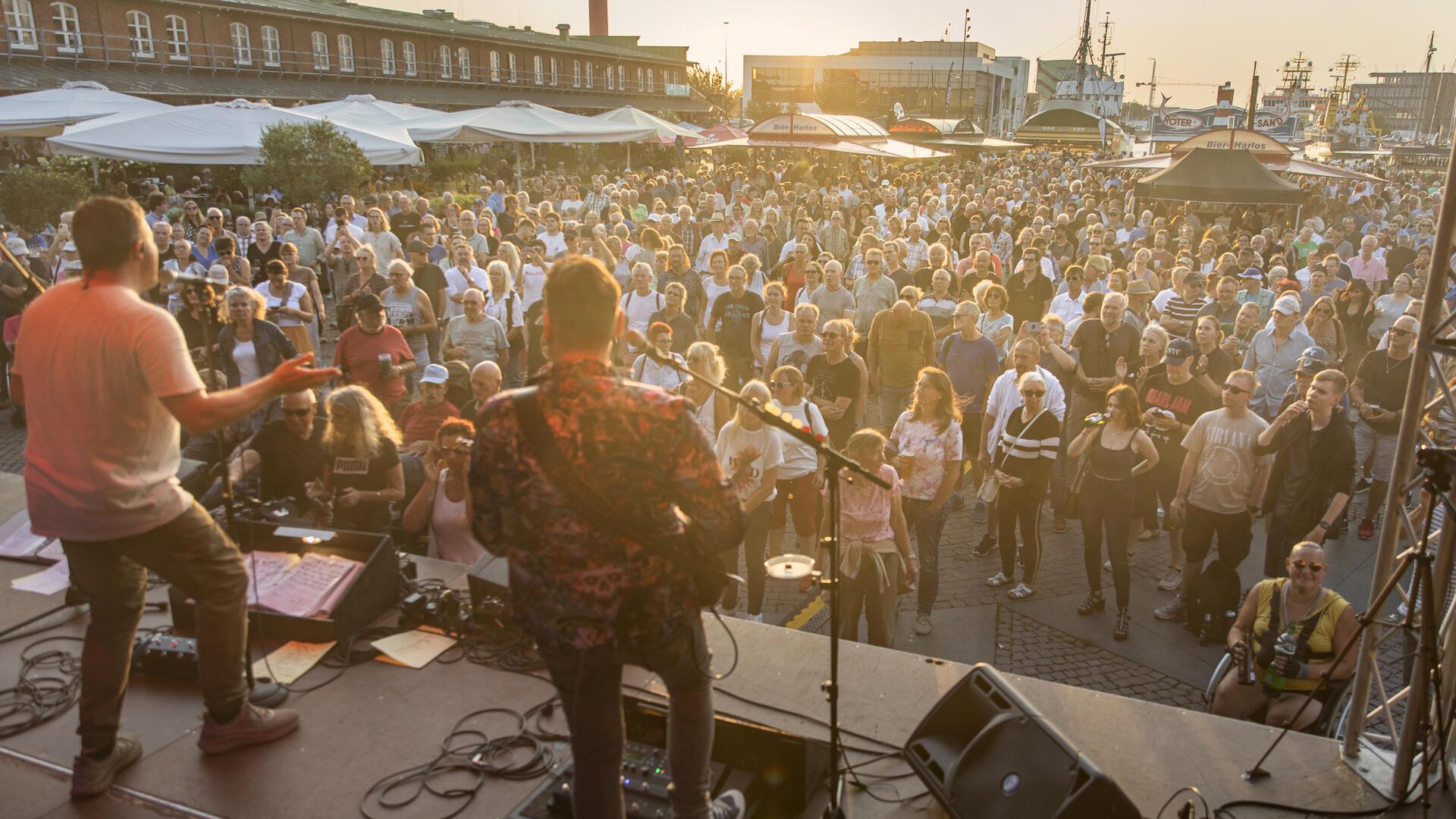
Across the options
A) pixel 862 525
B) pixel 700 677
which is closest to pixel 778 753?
pixel 700 677

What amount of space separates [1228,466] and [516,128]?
1639 centimetres

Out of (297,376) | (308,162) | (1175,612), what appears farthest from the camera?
(308,162)

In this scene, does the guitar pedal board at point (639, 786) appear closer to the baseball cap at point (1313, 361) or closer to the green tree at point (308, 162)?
the baseball cap at point (1313, 361)

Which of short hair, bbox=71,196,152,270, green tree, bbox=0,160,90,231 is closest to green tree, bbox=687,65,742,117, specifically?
green tree, bbox=0,160,90,231

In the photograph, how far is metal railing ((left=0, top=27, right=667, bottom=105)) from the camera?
31.2 m

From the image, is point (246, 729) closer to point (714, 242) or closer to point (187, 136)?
point (714, 242)

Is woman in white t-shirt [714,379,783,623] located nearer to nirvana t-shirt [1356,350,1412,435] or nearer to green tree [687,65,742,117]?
nirvana t-shirt [1356,350,1412,435]

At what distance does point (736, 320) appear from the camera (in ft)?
29.1

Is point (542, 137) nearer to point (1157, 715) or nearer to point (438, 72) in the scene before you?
point (1157, 715)

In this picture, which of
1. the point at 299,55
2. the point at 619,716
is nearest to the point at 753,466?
the point at 619,716

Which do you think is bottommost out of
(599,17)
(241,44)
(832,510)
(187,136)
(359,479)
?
(359,479)

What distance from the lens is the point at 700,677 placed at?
8.29 ft

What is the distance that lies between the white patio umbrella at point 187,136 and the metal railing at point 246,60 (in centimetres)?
2278

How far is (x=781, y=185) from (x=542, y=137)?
780 centimetres
